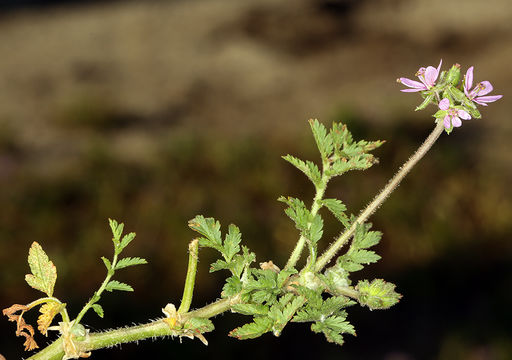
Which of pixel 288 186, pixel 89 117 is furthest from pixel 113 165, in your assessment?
pixel 288 186

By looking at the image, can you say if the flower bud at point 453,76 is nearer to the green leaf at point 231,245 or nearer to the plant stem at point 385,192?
the plant stem at point 385,192

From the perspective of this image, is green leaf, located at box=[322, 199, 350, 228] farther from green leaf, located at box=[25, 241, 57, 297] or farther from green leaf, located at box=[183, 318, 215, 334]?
green leaf, located at box=[25, 241, 57, 297]

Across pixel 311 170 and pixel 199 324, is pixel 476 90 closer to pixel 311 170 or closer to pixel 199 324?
pixel 311 170

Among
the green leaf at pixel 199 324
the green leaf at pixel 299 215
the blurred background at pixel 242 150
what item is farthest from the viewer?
the blurred background at pixel 242 150

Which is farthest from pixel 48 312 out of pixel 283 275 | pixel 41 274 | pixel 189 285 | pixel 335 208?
pixel 335 208

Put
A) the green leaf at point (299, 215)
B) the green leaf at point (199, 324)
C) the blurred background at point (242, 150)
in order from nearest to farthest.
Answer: the green leaf at point (199, 324)
the green leaf at point (299, 215)
the blurred background at point (242, 150)

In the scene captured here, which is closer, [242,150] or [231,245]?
[231,245]

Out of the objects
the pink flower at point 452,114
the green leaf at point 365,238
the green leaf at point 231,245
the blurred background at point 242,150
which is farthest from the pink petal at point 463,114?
the blurred background at point 242,150

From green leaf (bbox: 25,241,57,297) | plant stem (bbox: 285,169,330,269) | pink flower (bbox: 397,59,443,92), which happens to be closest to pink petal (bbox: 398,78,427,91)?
pink flower (bbox: 397,59,443,92)
